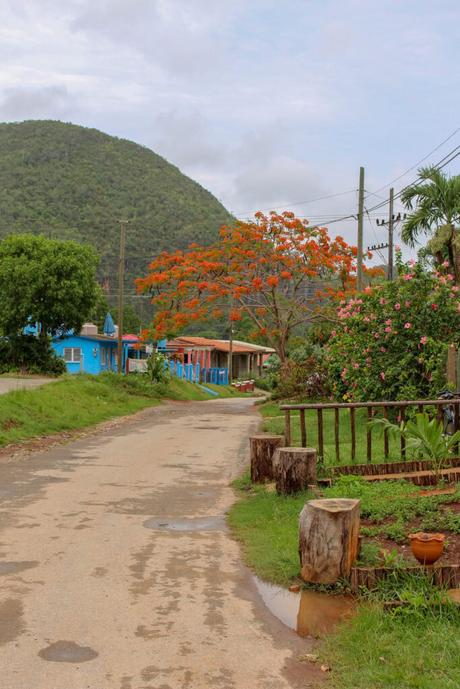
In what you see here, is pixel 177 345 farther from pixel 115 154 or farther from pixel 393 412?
pixel 393 412

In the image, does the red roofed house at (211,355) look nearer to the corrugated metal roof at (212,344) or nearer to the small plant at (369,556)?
the corrugated metal roof at (212,344)

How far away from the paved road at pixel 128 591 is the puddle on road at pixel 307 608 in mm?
127

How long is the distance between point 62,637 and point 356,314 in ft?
45.5

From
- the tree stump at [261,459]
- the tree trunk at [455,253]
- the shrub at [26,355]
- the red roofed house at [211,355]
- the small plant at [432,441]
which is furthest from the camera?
the red roofed house at [211,355]

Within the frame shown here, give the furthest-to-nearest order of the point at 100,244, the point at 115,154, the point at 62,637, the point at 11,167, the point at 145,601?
the point at 115,154, the point at 11,167, the point at 100,244, the point at 145,601, the point at 62,637

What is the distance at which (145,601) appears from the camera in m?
6.05

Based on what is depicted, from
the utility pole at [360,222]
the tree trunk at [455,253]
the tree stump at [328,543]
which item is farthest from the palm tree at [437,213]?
the tree stump at [328,543]

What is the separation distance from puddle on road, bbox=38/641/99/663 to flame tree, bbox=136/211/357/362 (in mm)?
24366

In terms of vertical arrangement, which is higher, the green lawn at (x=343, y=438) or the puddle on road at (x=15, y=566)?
the green lawn at (x=343, y=438)

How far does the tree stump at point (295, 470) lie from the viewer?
9641 millimetres

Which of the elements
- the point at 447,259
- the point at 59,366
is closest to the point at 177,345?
the point at 59,366

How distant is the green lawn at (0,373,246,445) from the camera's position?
16797 mm

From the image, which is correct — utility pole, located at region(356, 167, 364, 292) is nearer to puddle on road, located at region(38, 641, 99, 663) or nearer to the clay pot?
the clay pot

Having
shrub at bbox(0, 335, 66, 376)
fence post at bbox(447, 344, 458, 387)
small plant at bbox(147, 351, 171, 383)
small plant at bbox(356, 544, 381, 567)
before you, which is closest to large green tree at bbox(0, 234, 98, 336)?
shrub at bbox(0, 335, 66, 376)
